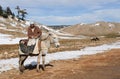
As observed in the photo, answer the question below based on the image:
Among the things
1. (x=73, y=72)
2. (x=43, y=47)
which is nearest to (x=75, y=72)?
(x=73, y=72)

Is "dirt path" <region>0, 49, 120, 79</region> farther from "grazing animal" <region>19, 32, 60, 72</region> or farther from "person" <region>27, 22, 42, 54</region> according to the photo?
"person" <region>27, 22, 42, 54</region>

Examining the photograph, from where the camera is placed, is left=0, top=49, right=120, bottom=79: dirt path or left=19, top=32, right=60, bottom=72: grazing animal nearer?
left=0, top=49, right=120, bottom=79: dirt path

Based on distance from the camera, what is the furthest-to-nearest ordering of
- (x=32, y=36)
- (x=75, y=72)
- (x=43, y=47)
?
(x=43, y=47), (x=32, y=36), (x=75, y=72)

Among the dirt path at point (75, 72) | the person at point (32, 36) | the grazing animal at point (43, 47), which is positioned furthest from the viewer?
the grazing animal at point (43, 47)

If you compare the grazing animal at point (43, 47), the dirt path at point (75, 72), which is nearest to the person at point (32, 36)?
the grazing animal at point (43, 47)

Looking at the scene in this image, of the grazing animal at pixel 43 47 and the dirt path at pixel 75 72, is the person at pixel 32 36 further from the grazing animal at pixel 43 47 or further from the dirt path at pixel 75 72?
the dirt path at pixel 75 72

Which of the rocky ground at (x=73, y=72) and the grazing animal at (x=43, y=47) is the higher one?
the grazing animal at (x=43, y=47)

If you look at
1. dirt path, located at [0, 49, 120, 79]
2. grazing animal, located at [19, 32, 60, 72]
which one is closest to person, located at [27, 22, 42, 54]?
grazing animal, located at [19, 32, 60, 72]

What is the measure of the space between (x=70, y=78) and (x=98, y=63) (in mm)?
6643

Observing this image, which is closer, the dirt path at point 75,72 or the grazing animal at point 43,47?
the dirt path at point 75,72

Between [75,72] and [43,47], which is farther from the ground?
[43,47]

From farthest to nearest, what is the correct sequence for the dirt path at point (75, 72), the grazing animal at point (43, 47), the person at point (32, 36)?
1. the grazing animal at point (43, 47)
2. the person at point (32, 36)
3. the dirt path at point (75, 72)

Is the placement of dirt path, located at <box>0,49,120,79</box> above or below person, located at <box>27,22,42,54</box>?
below

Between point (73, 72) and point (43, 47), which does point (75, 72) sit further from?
point (43, 47)
